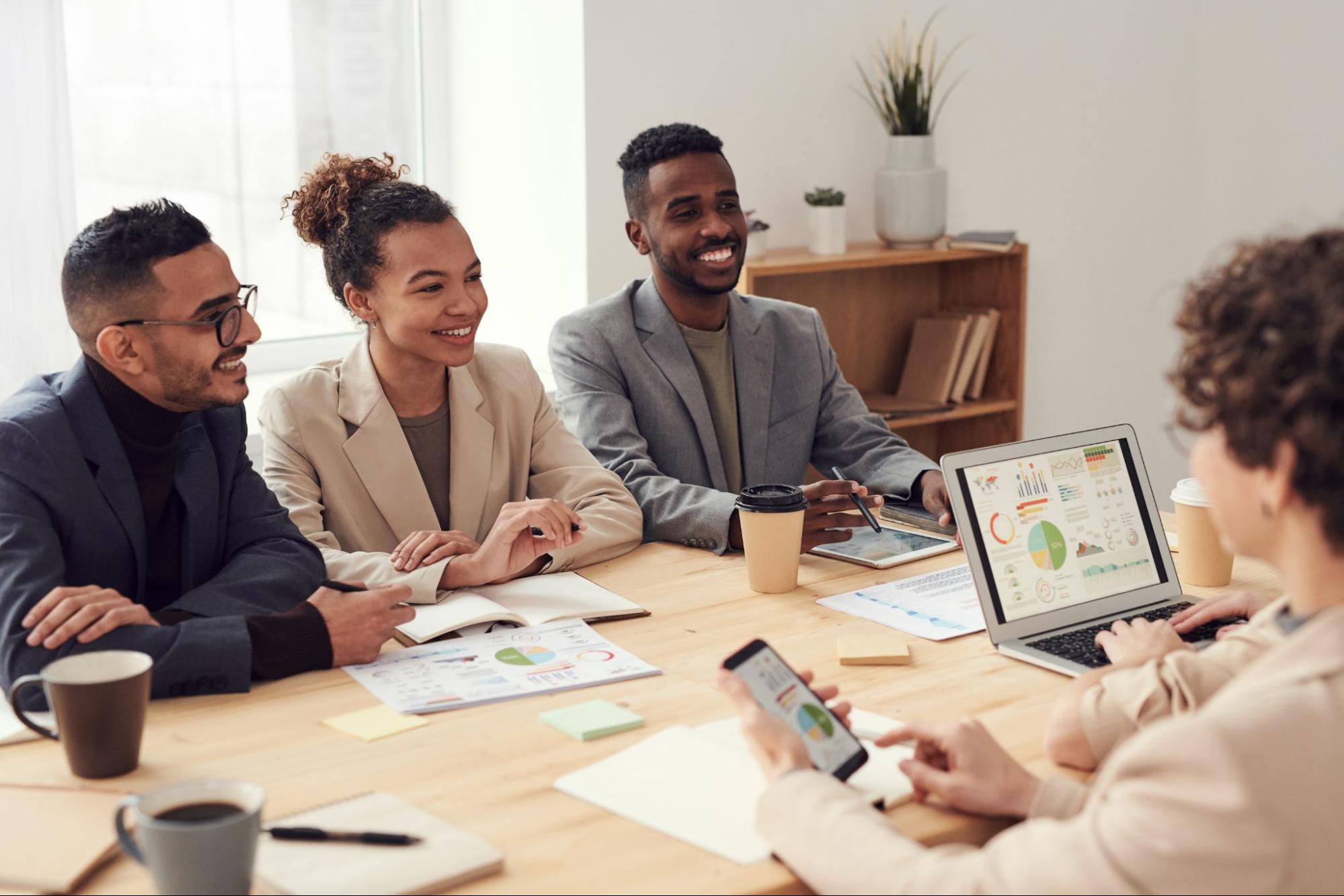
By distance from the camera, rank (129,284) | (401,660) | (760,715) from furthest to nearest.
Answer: (129,284) < (401,660) < (760,715)

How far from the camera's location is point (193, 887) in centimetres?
109

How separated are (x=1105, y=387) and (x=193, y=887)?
4.13 m

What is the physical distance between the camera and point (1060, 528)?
179cm

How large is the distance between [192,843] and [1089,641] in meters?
1.12

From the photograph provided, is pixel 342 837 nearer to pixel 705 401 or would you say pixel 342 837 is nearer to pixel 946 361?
pixel 705 401

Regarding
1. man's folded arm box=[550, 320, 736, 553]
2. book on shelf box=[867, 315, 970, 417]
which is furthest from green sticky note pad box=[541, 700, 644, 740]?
book on shelf box=[867, 315, 970, 417]

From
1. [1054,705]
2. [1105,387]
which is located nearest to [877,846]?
[1054,705]

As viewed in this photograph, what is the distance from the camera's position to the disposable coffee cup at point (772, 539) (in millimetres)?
1964

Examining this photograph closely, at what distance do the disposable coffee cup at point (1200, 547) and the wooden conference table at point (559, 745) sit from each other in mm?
432

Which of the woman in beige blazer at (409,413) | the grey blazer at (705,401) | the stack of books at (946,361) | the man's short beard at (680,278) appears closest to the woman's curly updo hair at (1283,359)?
the woman in beige blazer at (409,413)

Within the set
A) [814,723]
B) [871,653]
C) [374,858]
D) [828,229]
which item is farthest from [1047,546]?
[828,229]

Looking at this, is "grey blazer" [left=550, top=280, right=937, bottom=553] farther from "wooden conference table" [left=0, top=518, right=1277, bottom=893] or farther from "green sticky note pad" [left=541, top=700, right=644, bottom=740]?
"green sticky note pad" [left=541, top=700, right=644, bottom=740]

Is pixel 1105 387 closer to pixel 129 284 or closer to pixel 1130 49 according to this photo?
pixel 1130 49

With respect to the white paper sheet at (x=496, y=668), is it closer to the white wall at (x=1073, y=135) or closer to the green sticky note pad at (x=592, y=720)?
the green sticky note pad at (x=592, y=720)
